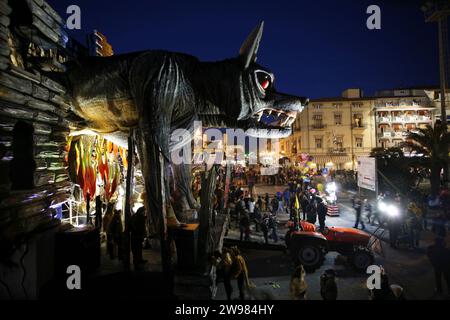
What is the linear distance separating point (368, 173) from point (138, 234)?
990 centimetres

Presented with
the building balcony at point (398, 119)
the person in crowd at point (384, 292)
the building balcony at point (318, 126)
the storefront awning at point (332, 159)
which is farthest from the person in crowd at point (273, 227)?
the building balcony at point (398, 119)

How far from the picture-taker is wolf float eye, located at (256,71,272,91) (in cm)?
617

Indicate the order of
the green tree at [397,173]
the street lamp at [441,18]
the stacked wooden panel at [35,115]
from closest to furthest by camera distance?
the stacked wooden panel at [35,115] < the green tree at [397,173] < the street lamp at [441,18]

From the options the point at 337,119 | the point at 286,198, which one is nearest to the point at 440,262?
the point at 286,198

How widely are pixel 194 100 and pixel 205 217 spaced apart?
2799 millimetres

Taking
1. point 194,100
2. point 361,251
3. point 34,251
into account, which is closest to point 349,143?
point 361,251

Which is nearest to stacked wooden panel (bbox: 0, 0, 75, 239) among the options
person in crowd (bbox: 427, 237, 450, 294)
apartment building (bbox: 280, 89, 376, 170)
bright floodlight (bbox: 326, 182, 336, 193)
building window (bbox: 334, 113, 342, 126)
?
person in crowd (bbox: 427, 237, 450, 294)

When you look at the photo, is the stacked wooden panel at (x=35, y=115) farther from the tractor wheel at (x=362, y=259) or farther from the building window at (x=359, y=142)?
the building window at (x=359, y=142)

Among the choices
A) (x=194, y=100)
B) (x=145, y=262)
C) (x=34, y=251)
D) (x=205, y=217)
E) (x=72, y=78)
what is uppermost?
(x=72, y=78)

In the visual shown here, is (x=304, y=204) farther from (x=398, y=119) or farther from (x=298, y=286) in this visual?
(x=398, y=119)

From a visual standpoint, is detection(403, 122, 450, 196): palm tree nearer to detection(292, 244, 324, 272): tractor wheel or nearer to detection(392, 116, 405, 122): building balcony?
detection(292, 244, 324, 272): tractor wheel

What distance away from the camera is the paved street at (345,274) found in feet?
20.6

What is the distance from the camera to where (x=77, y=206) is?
8844mm
